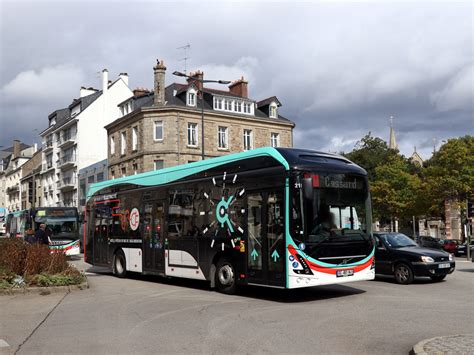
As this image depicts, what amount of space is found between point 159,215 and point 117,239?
3.04 metres

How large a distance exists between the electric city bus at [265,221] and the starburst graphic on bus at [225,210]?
23 millimetres

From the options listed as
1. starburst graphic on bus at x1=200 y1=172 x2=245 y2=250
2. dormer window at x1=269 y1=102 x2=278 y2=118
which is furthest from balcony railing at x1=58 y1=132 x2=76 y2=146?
starburst graphic on bus at x1=200 y1=172 x2=245 y2=250

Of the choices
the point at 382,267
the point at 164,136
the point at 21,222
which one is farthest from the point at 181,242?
the point at 164,136

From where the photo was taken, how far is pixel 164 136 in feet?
146

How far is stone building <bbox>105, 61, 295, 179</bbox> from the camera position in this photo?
44656 mm

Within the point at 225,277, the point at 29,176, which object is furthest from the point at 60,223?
the point at 29,176

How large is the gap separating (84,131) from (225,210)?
5369 centimetres

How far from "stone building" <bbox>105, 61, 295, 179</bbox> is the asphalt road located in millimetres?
31883

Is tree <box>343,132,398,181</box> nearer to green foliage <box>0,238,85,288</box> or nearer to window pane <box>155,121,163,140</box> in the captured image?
window pane <box>155,121,163,140</box>

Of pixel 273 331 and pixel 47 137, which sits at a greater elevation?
pixel 47 137

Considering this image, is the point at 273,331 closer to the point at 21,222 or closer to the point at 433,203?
the point at 21,222

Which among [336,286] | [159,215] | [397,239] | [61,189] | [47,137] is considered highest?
[47,137]

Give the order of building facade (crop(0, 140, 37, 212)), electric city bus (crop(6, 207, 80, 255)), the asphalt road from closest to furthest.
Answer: the asphalt road → electric city bus (crop(6, 207, 80, 255)) → building facade (crop(0, 140, 37, 212))

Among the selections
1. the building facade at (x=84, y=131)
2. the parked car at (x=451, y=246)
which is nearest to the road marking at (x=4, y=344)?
the parked car at (x=451, y=246)
